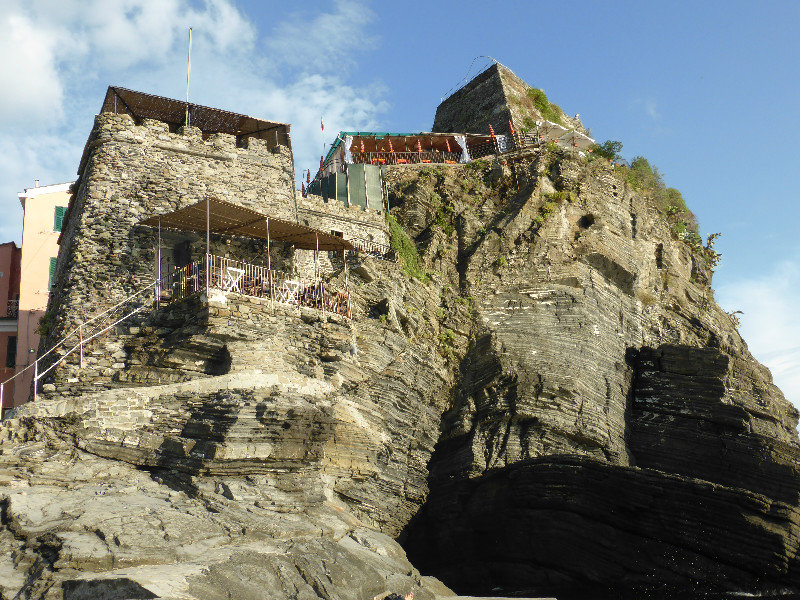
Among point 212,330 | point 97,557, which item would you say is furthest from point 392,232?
point 97,557

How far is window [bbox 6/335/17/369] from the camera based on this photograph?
29372 mm

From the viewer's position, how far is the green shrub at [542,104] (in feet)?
137

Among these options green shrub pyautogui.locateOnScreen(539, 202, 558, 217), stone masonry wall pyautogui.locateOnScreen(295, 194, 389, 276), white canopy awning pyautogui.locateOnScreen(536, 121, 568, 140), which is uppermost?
white canopy awning pyautogui.locateOnScreen(536, 121, 568, 140)

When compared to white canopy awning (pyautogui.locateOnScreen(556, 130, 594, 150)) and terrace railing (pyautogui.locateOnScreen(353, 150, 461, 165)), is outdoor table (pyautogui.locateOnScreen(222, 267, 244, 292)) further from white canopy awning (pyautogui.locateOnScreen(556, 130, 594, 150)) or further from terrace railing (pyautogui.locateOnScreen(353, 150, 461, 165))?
white canopy awning (pyautogui.locateOnScreen(556, 130, 594, 150))

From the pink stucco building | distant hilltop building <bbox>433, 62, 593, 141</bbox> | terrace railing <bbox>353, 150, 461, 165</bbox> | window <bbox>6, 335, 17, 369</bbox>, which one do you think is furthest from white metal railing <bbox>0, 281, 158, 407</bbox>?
distant hilltop building <bbox>433, 62, 593, 141</bbox>

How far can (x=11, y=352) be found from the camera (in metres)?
29.8

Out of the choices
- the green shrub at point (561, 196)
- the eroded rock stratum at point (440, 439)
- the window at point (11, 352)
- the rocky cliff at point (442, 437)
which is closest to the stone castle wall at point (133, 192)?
the eroded rock stratum at point (440, 439)

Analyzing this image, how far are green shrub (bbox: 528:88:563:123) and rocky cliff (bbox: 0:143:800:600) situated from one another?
1083 cm

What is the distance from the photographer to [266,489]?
16.8m

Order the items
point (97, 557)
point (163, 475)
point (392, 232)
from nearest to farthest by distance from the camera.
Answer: point (97, 557) → point (163, 475) → point (392, 232)

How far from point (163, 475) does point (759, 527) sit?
14400 mm

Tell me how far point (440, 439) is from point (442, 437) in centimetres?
9

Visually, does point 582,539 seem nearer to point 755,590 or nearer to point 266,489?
point 755,590

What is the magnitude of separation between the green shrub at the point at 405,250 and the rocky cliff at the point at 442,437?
228 millimetres
